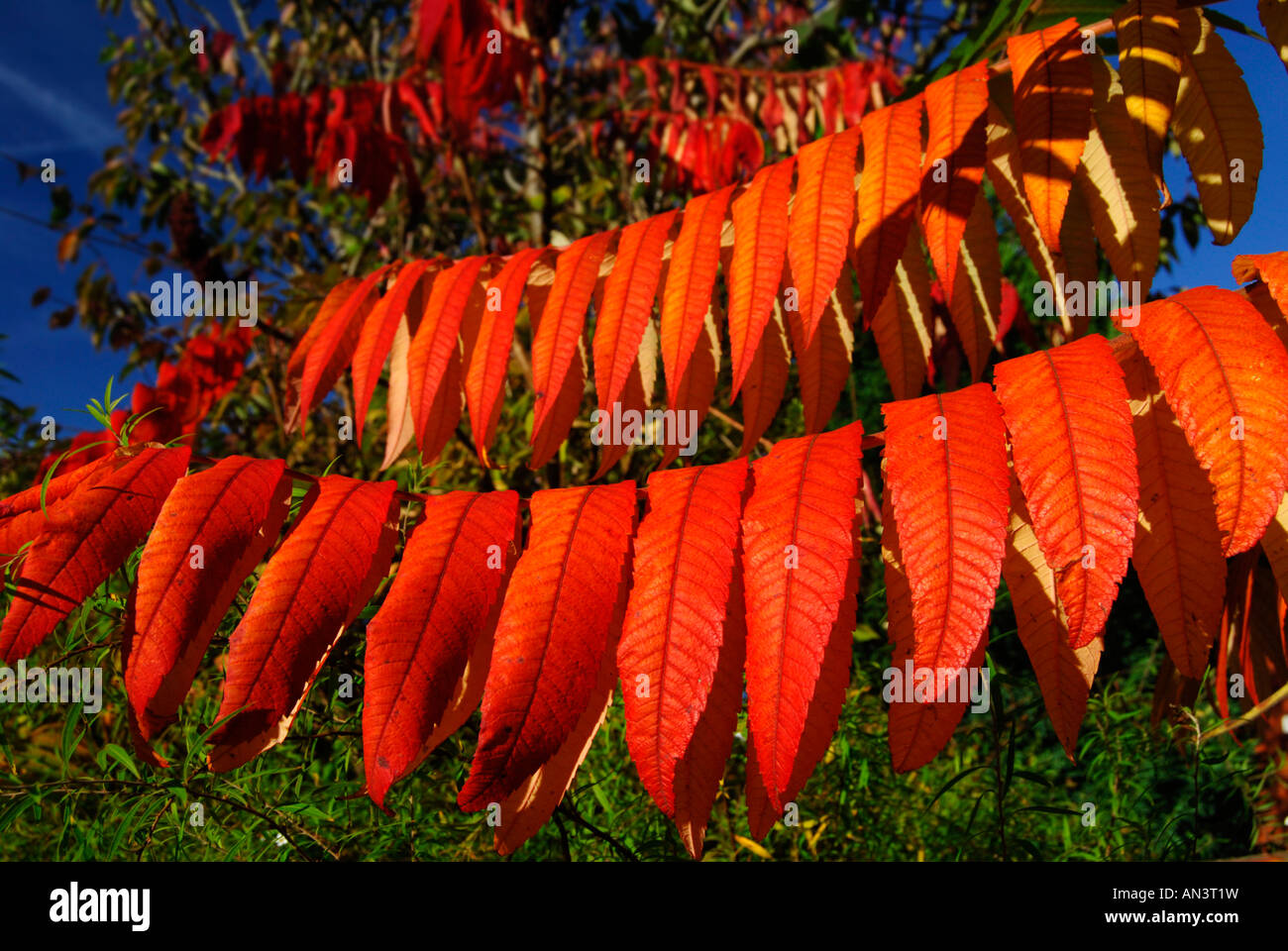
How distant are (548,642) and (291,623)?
24cm

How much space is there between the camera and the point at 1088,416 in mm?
677

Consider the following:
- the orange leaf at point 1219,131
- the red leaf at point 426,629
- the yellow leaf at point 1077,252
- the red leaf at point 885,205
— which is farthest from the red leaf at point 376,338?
the orange leaf at point 1219,131

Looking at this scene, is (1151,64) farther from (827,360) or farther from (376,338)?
(376,338)

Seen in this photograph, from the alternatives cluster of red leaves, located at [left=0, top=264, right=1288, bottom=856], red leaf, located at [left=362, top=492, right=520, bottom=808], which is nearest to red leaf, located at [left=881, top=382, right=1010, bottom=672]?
cluster of red leaves, located at [left=0, top=264, right=1288, bottom=856]

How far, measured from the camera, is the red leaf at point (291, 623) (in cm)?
71

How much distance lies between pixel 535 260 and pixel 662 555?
0.81 m

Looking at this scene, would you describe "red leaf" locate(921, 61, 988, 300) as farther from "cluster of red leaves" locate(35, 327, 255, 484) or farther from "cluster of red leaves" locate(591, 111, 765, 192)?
"cluster of red leaves" locate(591, 111, 765, 192)

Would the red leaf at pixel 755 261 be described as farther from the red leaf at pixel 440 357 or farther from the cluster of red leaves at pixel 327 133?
the cluster of red leaves at pixel 327 133

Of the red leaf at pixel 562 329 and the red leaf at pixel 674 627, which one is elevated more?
the red leaf at pixel 562 329

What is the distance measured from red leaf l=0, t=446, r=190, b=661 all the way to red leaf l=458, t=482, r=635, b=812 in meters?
0.38

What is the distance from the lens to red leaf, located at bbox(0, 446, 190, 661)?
727mm

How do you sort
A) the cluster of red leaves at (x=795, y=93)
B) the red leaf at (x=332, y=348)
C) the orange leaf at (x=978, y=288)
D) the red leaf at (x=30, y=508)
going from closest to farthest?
1. the red leaf at (x=30, y=508)
2. the orange leaf at (x=978, y=288)
3. the red leaf at (x=332, y=348)
4. the cluster of red leaves at (x=795, y=93)

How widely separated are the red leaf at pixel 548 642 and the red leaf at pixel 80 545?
1.25 ft
